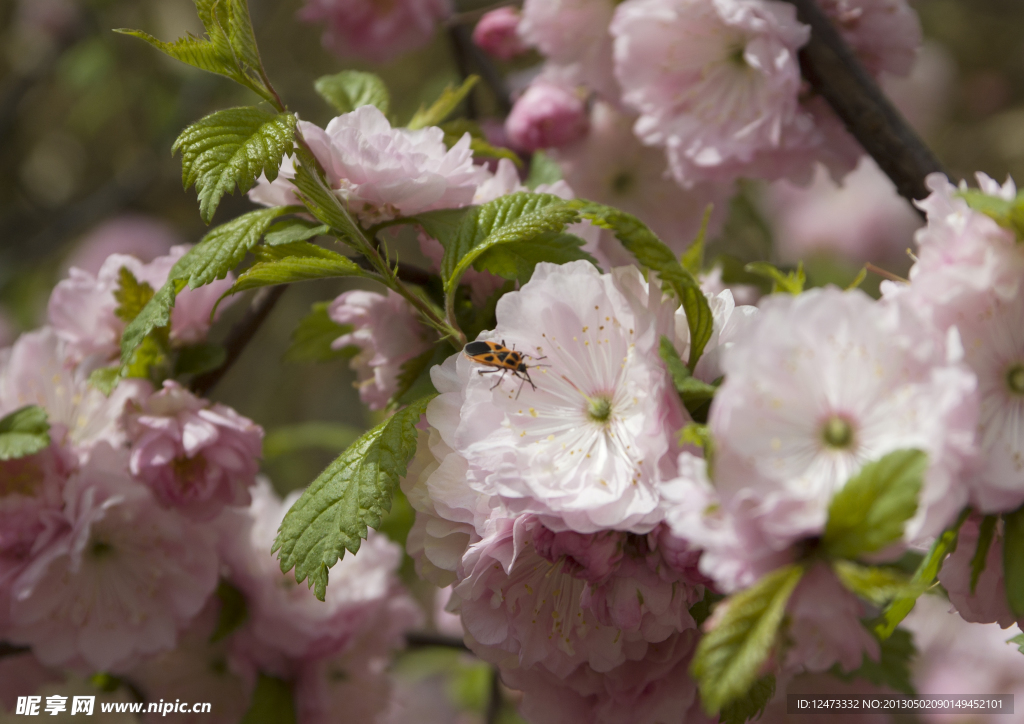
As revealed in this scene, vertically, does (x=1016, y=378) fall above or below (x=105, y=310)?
above

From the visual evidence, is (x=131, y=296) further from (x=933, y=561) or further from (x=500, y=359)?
(x=933, y=561)

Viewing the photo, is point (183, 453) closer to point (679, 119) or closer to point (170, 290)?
point (170, 290)

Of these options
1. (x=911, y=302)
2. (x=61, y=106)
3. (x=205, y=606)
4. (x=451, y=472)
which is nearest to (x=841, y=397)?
(x=911, y=302)

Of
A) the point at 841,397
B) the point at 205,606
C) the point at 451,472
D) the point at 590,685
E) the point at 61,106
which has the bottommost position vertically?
the point at 61,106

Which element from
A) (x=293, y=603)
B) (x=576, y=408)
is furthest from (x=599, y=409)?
(x=293, y=603)

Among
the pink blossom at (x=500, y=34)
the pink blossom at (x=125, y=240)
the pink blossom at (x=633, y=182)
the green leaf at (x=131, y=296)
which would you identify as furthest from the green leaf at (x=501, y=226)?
the pink blossom at (x=125, y=240)

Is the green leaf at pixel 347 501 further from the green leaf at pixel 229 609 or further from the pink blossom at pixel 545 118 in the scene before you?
the pink blossom at pixel 545 118
